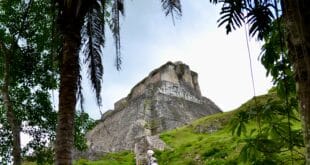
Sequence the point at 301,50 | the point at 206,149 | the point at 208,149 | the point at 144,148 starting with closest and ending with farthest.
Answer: the point at 301,50, the point at 208,149, the point at 206,149, the point at 144,148

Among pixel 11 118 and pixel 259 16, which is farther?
pixel 11 118

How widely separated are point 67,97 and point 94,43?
1.21 meters

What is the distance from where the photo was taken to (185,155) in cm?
2131

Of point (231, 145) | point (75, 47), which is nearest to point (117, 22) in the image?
point (75, 47)

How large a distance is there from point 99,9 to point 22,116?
17.4 ft

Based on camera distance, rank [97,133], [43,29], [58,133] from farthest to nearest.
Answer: [97,133], [43,29], [58,133]

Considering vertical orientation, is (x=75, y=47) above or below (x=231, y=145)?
above

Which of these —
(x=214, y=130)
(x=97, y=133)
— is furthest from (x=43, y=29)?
(x=97, y=133)

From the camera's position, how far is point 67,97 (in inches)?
237

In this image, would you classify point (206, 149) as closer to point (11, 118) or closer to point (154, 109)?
point (11, 118)

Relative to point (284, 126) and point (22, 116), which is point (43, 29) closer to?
point (22, 116)

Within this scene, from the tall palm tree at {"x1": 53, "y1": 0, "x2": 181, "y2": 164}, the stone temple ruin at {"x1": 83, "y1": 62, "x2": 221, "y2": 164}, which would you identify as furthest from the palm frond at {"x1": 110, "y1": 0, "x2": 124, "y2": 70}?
the stone temple ruin at {"x1": 83, "y1": 62, "x2": 221, "y2": 164}

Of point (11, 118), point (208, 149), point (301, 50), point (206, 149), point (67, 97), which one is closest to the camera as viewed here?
point (301, 50)

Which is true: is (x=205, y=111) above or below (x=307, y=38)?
above
